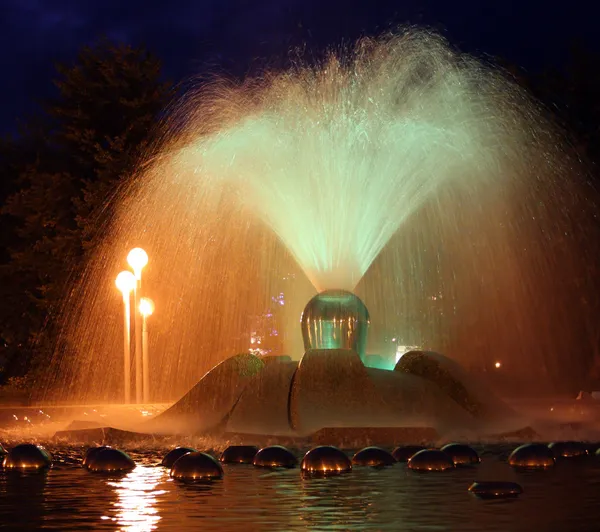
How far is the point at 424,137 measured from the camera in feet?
63.4

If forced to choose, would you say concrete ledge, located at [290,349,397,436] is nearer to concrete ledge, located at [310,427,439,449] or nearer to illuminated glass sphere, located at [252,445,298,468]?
concrete ledge, located at [310,427,439,449]

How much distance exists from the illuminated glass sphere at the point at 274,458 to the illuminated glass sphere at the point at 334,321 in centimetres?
503

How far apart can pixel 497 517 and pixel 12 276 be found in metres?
33.6

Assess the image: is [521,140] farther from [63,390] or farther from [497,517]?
[497,517]

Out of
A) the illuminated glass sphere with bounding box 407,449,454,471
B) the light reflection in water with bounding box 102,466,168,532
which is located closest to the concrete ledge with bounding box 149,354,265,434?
the light reflection in water with bounding box 102,466,168,532

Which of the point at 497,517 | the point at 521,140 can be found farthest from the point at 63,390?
the point at 497,517

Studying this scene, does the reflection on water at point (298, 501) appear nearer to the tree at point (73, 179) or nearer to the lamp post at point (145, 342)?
the lamp post at point (145, 342)

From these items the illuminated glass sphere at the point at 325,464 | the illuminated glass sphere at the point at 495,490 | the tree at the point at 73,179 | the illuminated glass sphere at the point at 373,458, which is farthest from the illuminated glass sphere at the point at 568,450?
the tree at the point at 73,179

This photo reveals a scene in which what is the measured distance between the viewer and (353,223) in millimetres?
17500

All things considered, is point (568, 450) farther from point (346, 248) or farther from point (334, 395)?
point (346, 248)

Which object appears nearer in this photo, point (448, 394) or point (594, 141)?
point (448, 394)

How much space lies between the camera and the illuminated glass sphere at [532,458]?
35.9 feet

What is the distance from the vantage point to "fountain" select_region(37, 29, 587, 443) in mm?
15969

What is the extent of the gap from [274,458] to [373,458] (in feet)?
3.43
